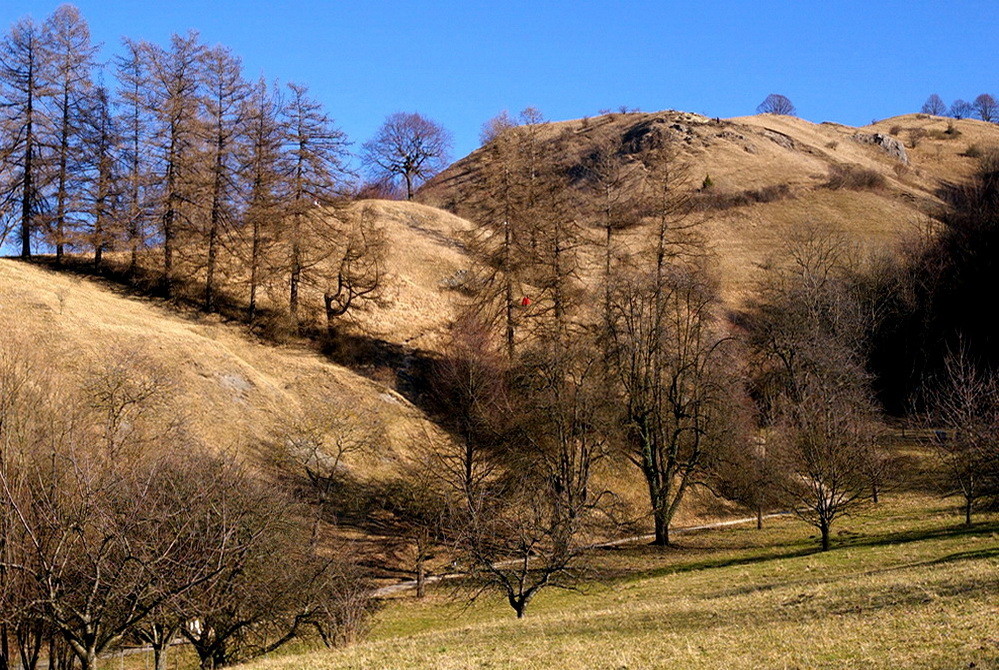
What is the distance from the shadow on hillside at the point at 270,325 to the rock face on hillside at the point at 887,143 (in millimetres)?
99255

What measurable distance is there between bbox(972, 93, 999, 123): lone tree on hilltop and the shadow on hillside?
17884cm

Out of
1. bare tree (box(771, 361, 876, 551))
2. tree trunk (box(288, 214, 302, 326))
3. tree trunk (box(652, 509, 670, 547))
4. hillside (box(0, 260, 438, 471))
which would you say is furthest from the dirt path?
tree trunk (box(288, 214, 302, 326))

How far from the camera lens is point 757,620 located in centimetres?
1518

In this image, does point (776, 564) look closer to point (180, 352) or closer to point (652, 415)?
point (652, 415)

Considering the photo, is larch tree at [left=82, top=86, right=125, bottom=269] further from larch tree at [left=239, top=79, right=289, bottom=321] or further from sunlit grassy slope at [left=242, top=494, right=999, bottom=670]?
sunlit grassy slope at [left=242, top=494, right=999, bottom=670]

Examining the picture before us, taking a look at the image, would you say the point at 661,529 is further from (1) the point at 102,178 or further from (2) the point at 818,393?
Answer: (1) the point at 102,178

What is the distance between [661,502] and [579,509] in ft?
35.3

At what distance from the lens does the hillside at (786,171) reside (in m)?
91.6

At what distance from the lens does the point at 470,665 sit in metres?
13.3

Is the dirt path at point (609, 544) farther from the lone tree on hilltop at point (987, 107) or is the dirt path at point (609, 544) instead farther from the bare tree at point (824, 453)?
the lone tree on hilltop at point (987, 107)

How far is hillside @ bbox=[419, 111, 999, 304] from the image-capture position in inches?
3607

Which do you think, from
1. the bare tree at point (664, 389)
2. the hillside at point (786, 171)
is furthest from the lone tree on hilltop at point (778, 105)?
the bare tree at point (664, 389)

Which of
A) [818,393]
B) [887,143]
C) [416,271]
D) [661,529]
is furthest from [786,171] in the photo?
[661,529]

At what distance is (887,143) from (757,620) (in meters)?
130
